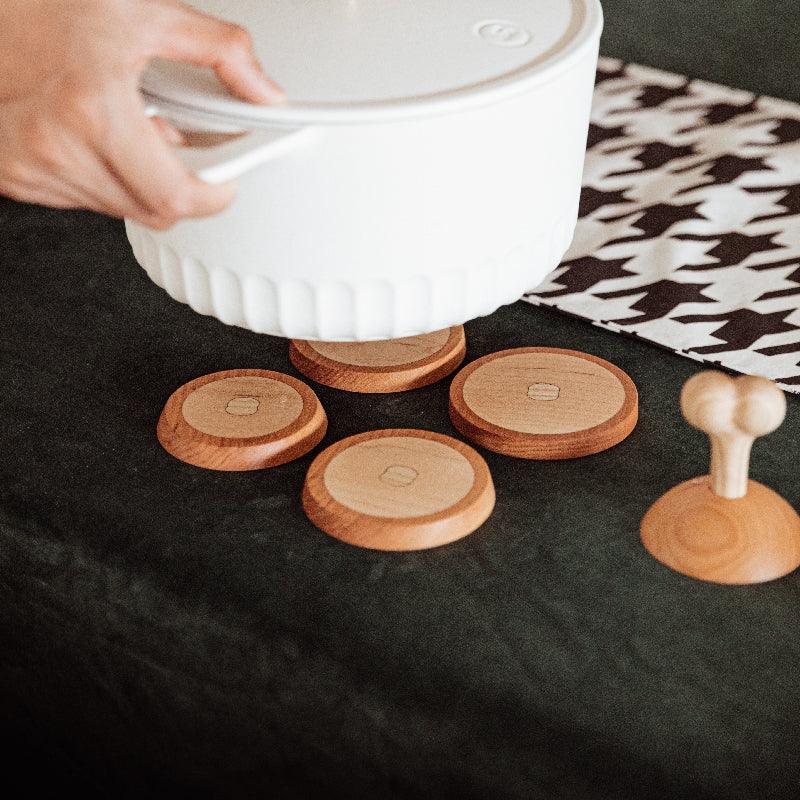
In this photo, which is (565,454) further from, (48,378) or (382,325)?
(48,378)

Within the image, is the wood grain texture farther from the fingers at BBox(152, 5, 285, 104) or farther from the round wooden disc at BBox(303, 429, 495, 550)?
the fingers at BBox(152, 5, 285, 104)

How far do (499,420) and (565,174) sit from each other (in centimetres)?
17

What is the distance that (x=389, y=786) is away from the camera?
52 centimetres

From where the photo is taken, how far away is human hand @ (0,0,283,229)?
1.41 feet

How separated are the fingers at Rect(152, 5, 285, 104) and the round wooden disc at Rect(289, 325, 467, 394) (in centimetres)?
27

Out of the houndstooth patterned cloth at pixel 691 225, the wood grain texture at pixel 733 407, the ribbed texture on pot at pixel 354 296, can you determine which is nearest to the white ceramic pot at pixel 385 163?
the ribbed texture on pot at pixel 354 296

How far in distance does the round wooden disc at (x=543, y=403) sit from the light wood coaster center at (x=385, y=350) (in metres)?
0.04

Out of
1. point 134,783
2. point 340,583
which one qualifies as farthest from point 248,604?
point 134,783

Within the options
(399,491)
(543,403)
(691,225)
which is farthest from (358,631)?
(691,225)

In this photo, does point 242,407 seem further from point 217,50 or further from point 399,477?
point 217,50

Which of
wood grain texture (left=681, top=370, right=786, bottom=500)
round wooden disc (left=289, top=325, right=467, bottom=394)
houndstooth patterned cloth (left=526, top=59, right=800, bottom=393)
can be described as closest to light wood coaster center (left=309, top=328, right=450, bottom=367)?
round wooden disc (left=289, top=325, right=467, bottom=394)

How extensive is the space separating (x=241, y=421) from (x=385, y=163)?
232 millimetres

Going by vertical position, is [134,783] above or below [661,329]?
below

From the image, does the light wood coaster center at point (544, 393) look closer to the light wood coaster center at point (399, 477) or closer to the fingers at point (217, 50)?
the light wood coaster center at point (399, 477)
